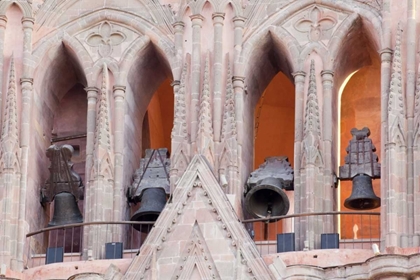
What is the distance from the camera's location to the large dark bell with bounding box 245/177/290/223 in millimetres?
42594

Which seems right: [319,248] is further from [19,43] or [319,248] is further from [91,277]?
[19,43]

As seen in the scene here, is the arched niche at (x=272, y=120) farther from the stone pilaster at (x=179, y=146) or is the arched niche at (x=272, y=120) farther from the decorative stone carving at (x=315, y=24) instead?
the stone pilaster at (x=179, y=146)

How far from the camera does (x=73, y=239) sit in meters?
44.6

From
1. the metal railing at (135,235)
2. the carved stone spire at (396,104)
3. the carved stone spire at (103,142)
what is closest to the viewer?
the carved stone spire at (396,104)

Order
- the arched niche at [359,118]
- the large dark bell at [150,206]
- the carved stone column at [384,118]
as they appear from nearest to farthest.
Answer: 1. the carved stone column at [384,118]
2. the large dark bell at [150,206]
3. the arched niche at [359,118]

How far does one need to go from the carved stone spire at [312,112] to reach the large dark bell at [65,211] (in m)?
4.12

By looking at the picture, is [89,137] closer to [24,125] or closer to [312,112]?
[24,125]

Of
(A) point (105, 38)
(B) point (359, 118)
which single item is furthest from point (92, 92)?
(B) point (359, 118)

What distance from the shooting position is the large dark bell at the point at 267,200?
42594 mm

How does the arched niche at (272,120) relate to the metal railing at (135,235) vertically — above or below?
above

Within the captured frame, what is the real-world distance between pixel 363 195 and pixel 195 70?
11.3 ft

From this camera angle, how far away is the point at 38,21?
44.2m

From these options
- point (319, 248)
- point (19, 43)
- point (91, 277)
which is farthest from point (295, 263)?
point (19, 43)

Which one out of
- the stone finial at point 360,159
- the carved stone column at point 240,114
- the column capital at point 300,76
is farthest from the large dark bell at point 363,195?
the column capital at point 300,76
